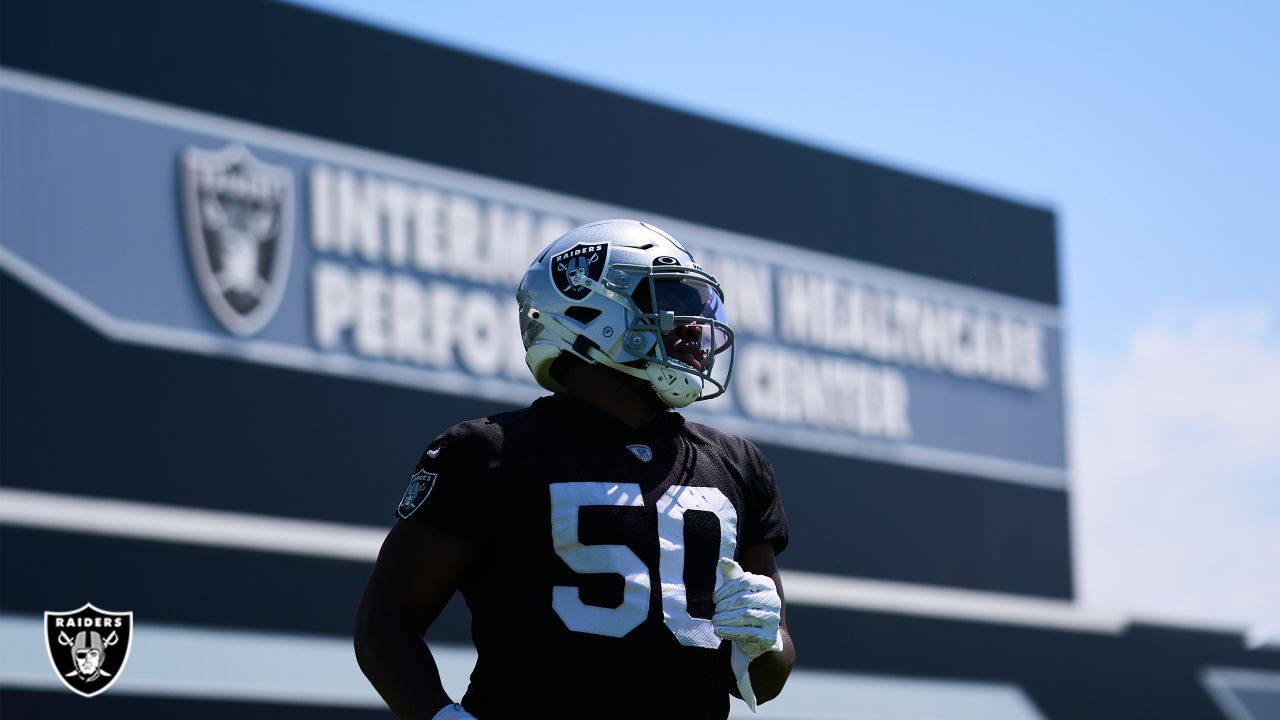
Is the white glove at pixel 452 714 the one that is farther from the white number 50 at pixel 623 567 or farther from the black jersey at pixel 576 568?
the white number 50 at pixel 623 567

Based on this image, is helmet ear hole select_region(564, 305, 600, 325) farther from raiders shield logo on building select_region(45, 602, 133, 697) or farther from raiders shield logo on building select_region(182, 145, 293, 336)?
raiders shield logo on building select_region(182, 145, 293, 336)

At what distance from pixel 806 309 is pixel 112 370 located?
6.62 metres

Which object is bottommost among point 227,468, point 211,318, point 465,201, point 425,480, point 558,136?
point 425,480

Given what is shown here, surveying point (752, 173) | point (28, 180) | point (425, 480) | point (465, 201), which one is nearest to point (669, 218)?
point (752, 173)

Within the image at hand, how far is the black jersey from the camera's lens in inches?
110

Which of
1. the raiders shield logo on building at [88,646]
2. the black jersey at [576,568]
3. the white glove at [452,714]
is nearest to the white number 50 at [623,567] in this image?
the black jersey at [576,568]

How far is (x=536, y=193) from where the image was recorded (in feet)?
41.4

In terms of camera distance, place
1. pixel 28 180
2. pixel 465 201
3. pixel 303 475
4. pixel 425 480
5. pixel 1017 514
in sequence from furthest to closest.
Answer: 1. pixel 1017 514
2. pixel 465 201
3. pixel 303 475
4. pixel 28 180
5. pixel 425 480

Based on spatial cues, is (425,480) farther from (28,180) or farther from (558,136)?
(558,136)

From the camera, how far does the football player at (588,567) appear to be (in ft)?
9.14

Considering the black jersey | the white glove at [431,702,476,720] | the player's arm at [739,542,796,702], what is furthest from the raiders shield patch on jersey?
the player's arm at [739,542,796,702]

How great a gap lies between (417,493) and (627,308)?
58 centimetres

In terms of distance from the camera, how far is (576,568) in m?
2.85

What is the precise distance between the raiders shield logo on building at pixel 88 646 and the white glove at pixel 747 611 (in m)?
6.28
